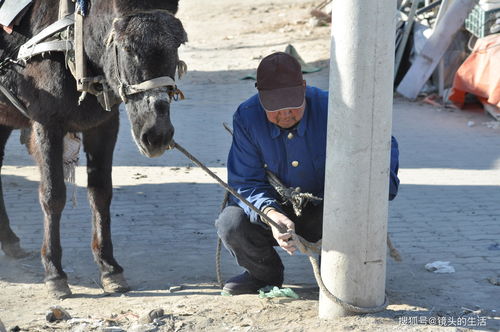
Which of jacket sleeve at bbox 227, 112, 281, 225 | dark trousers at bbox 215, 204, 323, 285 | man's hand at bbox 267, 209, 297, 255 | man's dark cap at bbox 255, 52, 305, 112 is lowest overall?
dark trousers at bbox 215, 204, 323, 285

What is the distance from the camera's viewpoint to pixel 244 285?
4777 mm

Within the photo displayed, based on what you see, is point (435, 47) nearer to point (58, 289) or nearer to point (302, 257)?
point (302, 257)

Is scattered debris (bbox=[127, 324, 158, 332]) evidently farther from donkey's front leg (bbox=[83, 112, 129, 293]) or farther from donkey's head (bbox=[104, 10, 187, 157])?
donkey's head (bbox=[104, 10, 187, 157])

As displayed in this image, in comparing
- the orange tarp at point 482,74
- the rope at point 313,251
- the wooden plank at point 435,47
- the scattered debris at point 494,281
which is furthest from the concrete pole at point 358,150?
the wooden plank at point 435,47

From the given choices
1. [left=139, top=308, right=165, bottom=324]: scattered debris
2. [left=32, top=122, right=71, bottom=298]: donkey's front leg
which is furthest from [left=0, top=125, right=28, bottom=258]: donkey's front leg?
[left=139, top=308, right=165, bottom=324]: scattered debris

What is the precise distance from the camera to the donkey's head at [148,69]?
4137 mm

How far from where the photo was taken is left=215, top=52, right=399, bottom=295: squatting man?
14.3 feet

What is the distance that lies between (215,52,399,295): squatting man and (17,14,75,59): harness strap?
111 centimetres

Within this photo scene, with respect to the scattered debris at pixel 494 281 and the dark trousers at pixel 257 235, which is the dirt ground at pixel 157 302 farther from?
the scattered debris at pixel 494 281

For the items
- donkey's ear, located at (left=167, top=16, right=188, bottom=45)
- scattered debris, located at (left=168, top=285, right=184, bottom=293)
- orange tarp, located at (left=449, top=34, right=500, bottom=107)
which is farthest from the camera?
orange tarp, located at (left=449, top=34, right=500, bottom=107)

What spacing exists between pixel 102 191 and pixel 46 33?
1087mm

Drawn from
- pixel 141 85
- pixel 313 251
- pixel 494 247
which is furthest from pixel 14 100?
pixel 494 247

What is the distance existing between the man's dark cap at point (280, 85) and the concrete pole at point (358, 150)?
40 centimetres

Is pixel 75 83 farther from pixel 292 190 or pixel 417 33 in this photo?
pixel 417 33
